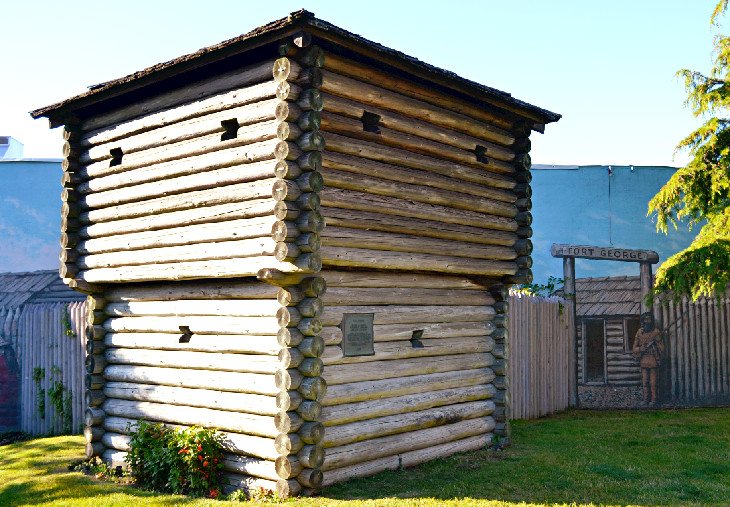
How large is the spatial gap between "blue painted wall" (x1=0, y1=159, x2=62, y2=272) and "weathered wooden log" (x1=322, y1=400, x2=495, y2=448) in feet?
78.4

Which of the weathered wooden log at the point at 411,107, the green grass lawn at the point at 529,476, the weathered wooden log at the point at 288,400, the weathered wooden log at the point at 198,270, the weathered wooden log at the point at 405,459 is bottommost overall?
the green grass lawn at the point at 529,476

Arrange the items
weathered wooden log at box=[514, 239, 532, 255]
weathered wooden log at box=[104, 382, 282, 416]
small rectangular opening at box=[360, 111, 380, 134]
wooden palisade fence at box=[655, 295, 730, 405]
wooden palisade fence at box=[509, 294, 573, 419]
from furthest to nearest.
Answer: wooden palisade fence at box=[655, 295, 730, 405]
wooden palisade fence at box=[509, 294, 573, 419]
weathered wooden log at box=[514, 239, 532, 255]
small rectangular opening at box=[360, 111, 380, 134]
weathered wooden log at box=[104, 382, 282, 416]

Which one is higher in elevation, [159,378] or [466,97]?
[466,97]

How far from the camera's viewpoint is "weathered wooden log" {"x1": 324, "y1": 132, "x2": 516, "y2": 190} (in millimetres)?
10219

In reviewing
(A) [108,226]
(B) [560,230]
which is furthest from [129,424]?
(B) [560,230]

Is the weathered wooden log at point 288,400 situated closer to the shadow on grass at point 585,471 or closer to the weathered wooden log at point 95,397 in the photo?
the shadow on grass at point 585,471

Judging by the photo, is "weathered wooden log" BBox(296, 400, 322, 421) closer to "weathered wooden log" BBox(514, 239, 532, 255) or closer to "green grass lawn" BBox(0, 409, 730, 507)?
"green grass lawn" BBox(0, 409, 730, 507)

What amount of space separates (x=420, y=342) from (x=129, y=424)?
183 inches

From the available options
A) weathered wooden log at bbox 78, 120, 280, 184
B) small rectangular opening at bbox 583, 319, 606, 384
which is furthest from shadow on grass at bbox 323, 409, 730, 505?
small rectangular opening at bbox 583, 319, 606, 384

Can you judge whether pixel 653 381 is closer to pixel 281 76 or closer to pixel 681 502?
pixel 681 502

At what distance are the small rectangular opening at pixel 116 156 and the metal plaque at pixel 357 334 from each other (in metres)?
4.88

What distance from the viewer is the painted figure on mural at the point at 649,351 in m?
18.7

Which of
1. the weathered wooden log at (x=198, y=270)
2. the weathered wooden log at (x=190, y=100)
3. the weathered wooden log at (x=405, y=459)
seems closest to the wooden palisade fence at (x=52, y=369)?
the weathered wooden log at (x=198, y=270)

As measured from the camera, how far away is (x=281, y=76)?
31.5 ft
